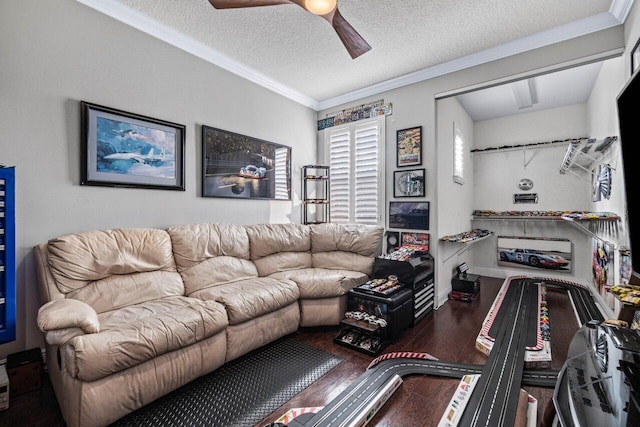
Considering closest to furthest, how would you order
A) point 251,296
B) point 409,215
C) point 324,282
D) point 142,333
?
point 142,333 < point 251,296 < point 324,282 < point 409,215

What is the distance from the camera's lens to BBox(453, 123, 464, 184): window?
419 centimetres

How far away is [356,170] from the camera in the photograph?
13.4 ft

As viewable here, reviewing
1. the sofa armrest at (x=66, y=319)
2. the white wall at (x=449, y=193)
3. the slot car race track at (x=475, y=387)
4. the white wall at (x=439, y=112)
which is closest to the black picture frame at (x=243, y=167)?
the white wall at (x=439, y=112)

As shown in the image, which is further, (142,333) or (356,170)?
(356,170)

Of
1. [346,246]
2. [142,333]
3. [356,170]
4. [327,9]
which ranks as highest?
[327,9]

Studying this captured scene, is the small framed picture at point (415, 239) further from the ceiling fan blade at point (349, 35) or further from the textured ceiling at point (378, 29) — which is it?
the ceiling fan blade at point (349, 35)

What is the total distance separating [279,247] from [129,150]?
1733mm

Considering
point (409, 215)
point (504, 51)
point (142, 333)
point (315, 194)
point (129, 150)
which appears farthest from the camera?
point (315, 194)

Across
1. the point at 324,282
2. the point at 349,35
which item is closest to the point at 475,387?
the point at 324,282

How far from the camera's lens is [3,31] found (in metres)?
1.92

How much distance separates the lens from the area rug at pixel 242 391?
1664 mm

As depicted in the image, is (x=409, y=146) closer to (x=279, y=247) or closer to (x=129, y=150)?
(x=279, y=247)

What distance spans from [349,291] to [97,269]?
6.75 ft

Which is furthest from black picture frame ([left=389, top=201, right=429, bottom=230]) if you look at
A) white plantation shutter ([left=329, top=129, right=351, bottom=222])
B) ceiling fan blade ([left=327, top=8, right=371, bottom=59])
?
ceiling fan blade ([left=327, top=8, right=371, bottom=59])
